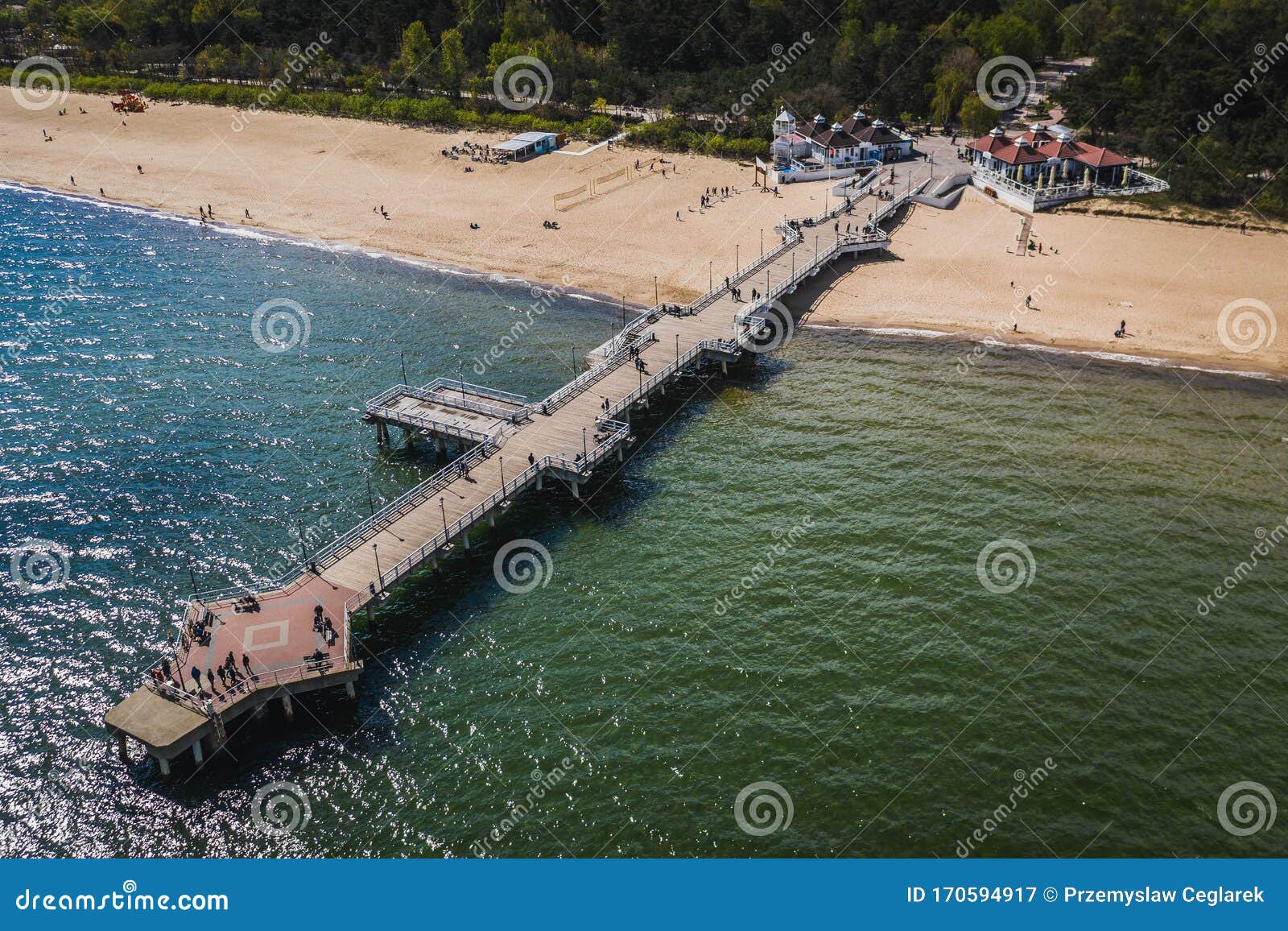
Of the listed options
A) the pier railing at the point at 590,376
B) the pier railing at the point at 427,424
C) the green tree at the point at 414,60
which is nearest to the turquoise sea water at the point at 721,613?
the pier railing at the point at 427,424

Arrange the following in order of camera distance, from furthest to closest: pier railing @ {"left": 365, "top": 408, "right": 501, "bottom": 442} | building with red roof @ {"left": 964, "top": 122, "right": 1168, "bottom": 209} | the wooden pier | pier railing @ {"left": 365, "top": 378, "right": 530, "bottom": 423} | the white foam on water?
building with red roof @ {"left": 964, "top": 122, "right": 1168, "bottom": 209} < the white foam on water < pier railing @ {"left": 365, "top": 378, "right": 530, "bottom": 423} < pier railing @ {"left": 365, "top": 408, "right": 501, "bottom": 442} < the wooden pier

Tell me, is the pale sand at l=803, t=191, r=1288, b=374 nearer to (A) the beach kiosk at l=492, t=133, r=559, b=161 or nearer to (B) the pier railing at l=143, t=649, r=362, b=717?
(A) the beach kiosk at l=492, t=133, r=559, b=161

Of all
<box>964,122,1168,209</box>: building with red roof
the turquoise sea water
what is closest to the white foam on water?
the turquoise sea water

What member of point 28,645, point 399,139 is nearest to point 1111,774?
point 28,645

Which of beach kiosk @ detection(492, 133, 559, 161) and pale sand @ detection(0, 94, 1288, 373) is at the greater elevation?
beach kiosk @ detection(492, 133, 559, 161)

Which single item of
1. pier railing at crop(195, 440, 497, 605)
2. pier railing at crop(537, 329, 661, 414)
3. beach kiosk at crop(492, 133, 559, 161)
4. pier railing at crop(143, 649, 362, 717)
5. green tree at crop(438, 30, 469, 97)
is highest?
green tree at crop(438, 30, 469, 97)

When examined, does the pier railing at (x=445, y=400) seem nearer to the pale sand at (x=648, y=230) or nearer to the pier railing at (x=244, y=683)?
the pale sand at (x=648, y=230)

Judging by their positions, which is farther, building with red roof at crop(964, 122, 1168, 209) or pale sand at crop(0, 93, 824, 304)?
building with red roof at crop(964, 122, 1168, 209)
